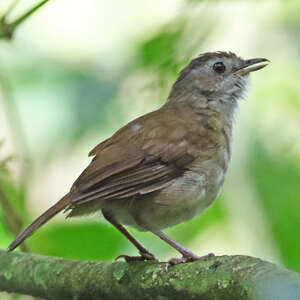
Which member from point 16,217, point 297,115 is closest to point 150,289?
point 16,217

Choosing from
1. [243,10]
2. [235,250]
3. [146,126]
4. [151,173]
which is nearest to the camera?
[151,173]

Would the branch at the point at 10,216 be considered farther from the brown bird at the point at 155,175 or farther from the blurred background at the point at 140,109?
the brown bird at the point at 155,175

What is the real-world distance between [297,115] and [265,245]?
1.06 m

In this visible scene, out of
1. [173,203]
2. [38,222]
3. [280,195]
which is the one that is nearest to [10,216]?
[38,222]

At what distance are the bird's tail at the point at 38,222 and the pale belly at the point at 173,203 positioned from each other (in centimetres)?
41

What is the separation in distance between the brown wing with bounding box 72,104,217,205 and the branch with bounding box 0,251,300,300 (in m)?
0.40

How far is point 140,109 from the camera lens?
464 cm

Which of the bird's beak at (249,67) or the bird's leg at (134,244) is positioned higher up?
the bird's beak at (249,67)

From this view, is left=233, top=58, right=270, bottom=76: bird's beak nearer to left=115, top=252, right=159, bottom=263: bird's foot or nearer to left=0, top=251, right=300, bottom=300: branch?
left=115, top=252, right=159, bottom=263: bird's foot

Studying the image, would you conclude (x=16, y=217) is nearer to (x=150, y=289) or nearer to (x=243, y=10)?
(x=150, y=289)

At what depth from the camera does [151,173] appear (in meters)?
3.90

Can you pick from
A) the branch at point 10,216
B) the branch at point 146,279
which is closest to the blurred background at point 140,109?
the branch at point 10,216

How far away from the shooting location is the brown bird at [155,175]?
3.74 m

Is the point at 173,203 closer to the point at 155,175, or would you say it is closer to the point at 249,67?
the point at 155,175
